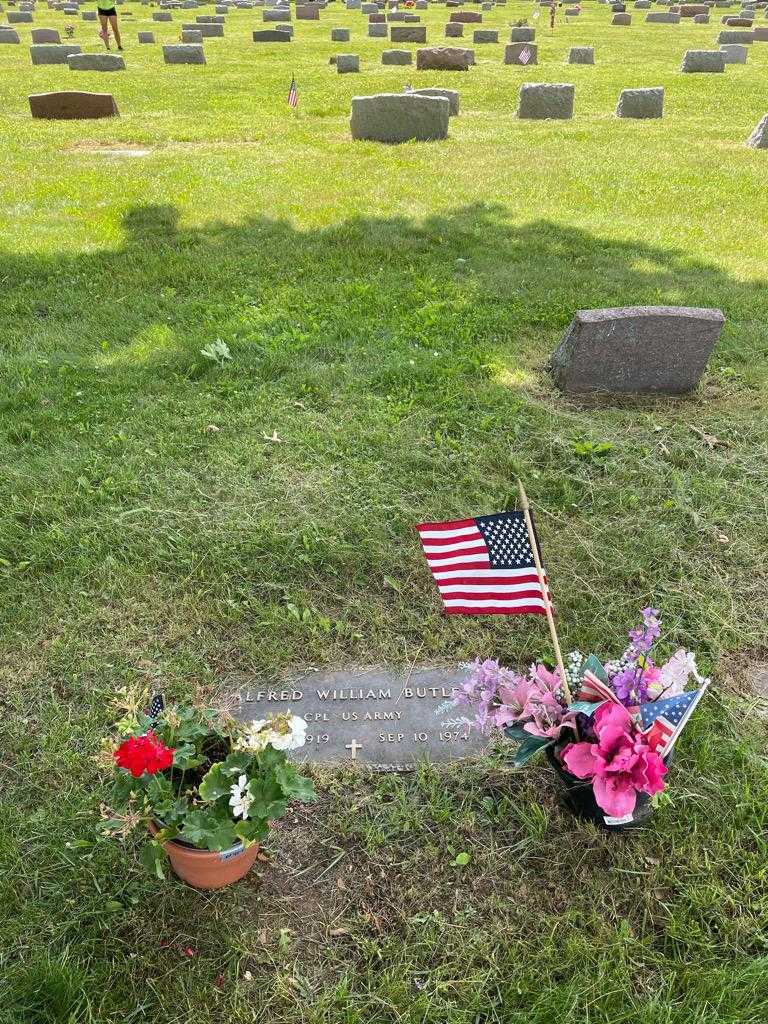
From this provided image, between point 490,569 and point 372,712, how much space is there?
0.91 meters

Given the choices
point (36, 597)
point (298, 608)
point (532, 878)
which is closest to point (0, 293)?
point (36, 597)

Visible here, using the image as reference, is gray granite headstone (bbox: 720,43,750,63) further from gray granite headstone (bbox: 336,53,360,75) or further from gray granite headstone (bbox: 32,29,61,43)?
gray granite headstone (bbox: 32,29,61,43)

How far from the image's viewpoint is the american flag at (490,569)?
2467 millimetres

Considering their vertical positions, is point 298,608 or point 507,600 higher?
point 507,600

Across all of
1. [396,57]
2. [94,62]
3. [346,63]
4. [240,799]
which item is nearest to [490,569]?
[240,799]

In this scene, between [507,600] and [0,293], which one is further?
[0,293]

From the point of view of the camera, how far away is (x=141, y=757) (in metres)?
2.00

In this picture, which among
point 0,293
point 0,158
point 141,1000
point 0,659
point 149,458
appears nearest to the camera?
point 141,1000

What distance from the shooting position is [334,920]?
2.35m

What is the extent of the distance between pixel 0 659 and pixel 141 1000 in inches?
66.3

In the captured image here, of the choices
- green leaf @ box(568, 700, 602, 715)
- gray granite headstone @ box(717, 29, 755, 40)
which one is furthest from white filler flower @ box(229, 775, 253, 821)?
gray granite headstone @ box(717, 29, 755, 40)

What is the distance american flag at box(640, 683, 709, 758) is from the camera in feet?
7.27

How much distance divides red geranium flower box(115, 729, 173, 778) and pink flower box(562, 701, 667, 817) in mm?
1277

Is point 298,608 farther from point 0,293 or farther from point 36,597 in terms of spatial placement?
point 0,293
